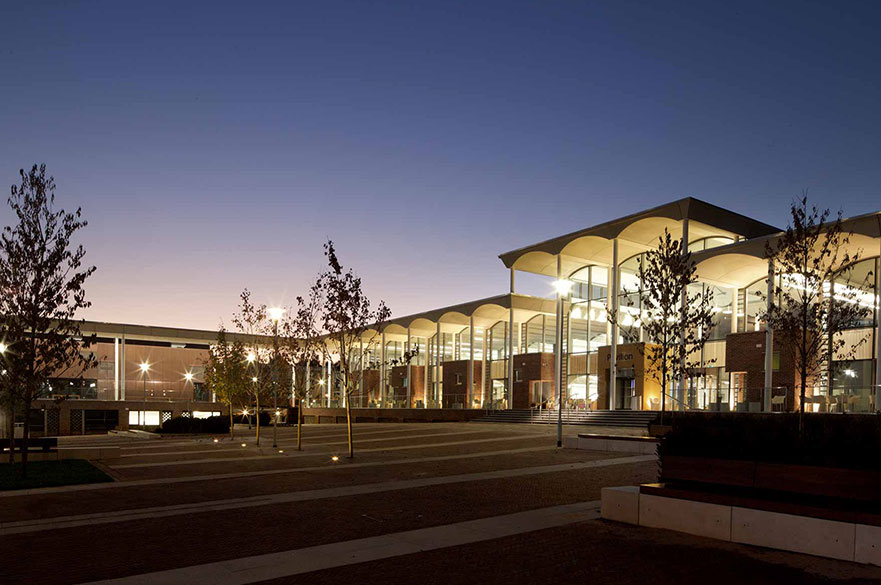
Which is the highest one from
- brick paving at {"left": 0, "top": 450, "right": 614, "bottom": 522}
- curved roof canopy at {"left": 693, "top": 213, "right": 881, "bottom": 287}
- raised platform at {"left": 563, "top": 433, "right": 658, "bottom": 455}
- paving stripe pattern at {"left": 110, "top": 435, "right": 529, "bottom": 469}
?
curved roof canopy at {"left": 693, "top": 213, "right": 881, "bottom": 287}

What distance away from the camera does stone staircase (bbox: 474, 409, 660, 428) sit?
123 ft

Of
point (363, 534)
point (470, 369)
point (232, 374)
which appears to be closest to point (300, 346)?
point (232, 374)

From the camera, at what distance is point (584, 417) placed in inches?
1631

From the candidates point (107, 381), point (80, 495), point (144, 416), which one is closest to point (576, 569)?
point (80, 495)

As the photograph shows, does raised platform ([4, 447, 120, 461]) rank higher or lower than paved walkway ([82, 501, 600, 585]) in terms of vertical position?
lower

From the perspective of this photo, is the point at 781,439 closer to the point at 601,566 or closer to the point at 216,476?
the point at 601,566

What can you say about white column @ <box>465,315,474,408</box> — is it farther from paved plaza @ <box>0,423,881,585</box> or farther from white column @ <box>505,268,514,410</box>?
paved plaza @ <box>0,423,881,585</box>

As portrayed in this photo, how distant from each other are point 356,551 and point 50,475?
11.7 metres

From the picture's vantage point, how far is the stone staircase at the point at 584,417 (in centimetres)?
3744

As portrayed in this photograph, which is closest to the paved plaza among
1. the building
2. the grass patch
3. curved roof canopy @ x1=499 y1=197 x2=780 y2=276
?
the grass patch

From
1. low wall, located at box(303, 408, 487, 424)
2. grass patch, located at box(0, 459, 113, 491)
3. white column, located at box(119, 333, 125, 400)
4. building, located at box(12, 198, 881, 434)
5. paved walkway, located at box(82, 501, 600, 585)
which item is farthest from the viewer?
white column, located at box(119, 333, 125, 400)

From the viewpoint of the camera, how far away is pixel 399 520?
10.9m

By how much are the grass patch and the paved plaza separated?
0.65m

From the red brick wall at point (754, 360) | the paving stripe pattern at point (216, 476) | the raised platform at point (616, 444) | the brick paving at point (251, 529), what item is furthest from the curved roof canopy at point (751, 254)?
the brick paving at point (251, 529)
